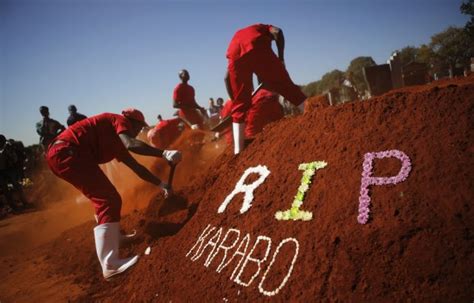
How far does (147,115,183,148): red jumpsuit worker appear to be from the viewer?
23.3 ft

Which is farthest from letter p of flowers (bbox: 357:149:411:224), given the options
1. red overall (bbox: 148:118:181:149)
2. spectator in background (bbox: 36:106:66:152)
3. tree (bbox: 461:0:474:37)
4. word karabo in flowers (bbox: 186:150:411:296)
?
tree (bbox: 461:0:474:37)

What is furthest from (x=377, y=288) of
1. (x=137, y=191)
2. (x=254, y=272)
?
(x=137, y=191)

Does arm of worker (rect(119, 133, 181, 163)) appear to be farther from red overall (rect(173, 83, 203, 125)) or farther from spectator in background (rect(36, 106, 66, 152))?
spectator in background (rect(36, 106, 66, 152))

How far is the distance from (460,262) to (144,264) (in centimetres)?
279

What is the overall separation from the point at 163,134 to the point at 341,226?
5.59 m

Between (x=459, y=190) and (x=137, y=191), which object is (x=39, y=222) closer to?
(x=137, y=191)

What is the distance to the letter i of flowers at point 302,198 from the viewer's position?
2.48 meters

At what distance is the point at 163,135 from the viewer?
7.16 meters

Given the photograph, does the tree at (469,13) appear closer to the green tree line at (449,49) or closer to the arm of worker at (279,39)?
the green tree line at (449,49)

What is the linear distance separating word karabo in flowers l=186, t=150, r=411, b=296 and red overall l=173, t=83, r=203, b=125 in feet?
17.2

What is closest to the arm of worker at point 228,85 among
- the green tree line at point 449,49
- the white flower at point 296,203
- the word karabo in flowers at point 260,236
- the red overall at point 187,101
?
the word karabo in flowers at point 260,236

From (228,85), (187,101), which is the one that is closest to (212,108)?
(187,101)

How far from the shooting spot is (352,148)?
8.57ft

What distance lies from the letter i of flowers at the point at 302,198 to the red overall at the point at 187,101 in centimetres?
582
